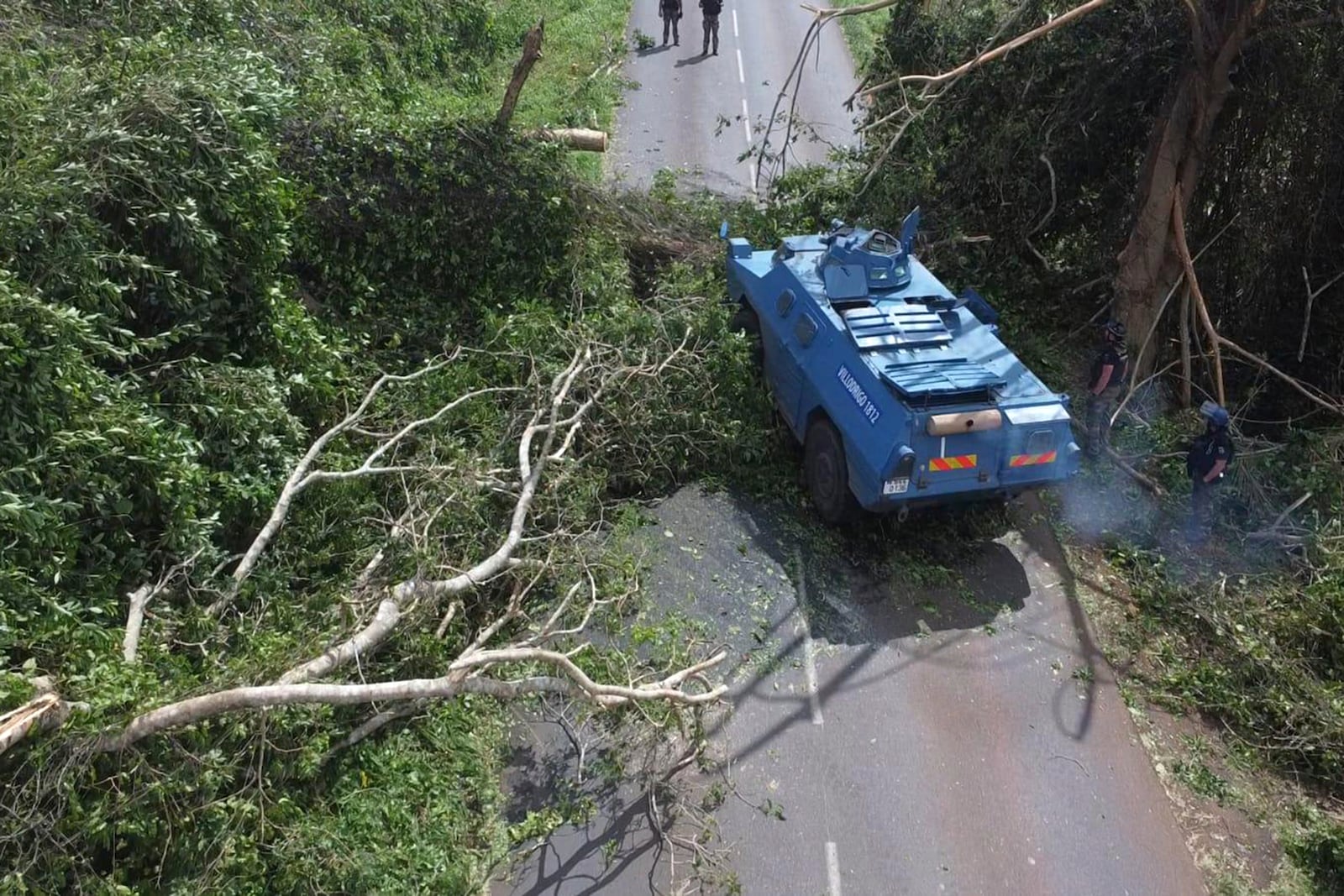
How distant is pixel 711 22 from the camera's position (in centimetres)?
1942

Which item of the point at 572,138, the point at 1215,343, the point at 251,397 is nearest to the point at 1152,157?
the point at 1215,343

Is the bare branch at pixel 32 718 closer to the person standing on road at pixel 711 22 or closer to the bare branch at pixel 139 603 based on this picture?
the bare branch at pixel 139 603

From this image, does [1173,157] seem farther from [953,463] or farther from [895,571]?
[895,571]

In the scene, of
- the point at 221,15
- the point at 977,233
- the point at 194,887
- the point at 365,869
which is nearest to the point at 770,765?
the point at 365,869

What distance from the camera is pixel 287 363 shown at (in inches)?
309

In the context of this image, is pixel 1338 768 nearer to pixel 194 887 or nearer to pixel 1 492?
pixel 194 887

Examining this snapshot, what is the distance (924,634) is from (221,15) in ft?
33.6

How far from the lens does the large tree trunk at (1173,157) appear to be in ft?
32.3

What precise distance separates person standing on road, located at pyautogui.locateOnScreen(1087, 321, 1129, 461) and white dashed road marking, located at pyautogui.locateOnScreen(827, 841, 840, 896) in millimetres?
5618

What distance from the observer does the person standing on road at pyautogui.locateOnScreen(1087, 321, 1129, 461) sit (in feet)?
32.1

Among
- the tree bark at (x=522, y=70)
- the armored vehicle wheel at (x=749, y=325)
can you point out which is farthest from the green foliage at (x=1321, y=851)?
the tree bark at (x=522, y=70)

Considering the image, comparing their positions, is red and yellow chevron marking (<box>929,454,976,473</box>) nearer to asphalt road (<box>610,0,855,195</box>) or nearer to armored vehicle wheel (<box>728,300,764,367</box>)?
armored vehicle wheel (<box>728,300,764,367</box>)

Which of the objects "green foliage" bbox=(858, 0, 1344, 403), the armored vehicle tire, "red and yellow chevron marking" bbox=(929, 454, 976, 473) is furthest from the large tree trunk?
the armored vehicle tire

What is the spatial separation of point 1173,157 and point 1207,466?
3.95 metres
